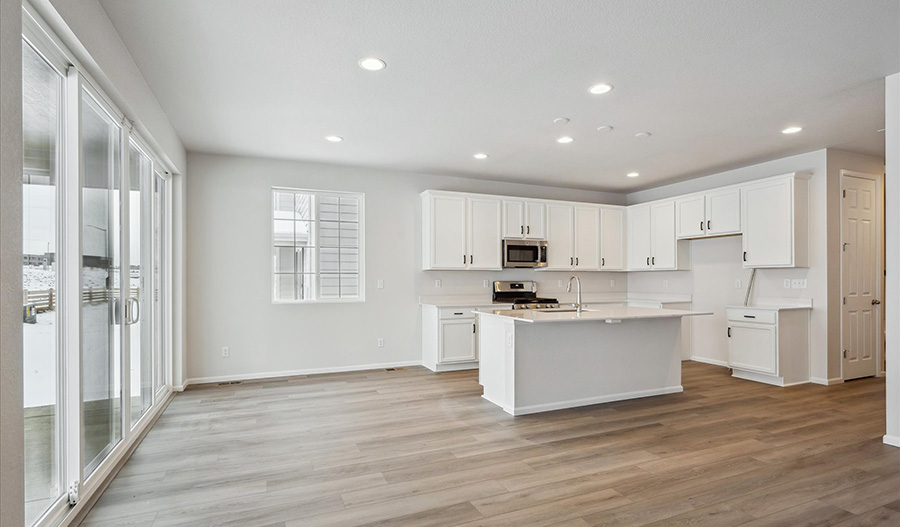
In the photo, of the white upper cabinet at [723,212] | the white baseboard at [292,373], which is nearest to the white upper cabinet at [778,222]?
the white upper cabinet at [723,212]

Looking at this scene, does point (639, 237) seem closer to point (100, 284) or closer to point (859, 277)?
point (859, 277)

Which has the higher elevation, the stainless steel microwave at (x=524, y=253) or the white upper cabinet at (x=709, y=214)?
the white upper cabinet at (x=709, y=214)

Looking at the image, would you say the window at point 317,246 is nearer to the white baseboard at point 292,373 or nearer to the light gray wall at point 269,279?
the light gray wall at point 269,279

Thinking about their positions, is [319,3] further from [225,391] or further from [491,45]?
[225,391]

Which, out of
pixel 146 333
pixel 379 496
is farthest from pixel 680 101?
pixel 146 333

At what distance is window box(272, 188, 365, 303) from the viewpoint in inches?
223

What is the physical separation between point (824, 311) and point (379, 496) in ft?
16.9

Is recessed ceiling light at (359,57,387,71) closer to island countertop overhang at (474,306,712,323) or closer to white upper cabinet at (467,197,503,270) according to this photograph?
island countertop overhang at (474,306,712,323)

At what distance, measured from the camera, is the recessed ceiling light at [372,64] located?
9.84ft

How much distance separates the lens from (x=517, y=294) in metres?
6.72

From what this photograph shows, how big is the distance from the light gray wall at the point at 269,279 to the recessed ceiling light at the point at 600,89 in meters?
3.18

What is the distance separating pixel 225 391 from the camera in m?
4.84

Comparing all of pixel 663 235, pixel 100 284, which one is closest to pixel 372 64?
pixel 100 284

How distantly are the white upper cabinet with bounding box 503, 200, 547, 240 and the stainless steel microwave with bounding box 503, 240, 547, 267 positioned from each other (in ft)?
0.27
